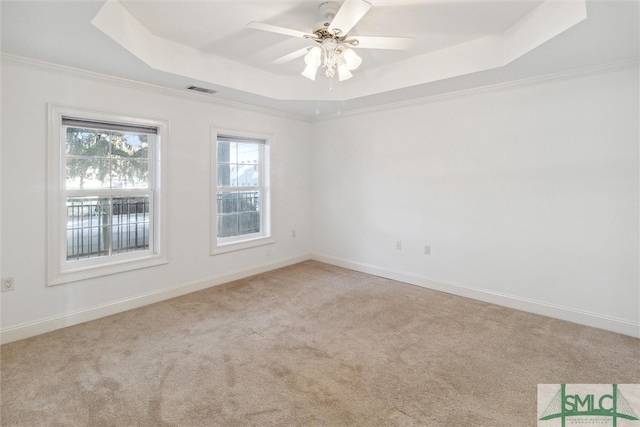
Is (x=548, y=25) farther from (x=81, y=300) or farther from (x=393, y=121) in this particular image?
(x=81, y=300)

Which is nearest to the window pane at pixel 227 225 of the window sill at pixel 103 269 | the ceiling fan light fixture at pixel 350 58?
the window sill at pixel 103 269

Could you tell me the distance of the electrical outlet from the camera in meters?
2.76

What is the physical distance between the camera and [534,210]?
3365 millimetres

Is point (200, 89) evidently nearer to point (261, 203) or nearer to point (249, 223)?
point (261, 203)

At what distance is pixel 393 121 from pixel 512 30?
179cm

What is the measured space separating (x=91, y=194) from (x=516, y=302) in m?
4.47

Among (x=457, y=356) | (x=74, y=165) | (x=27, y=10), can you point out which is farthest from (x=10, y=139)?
(x=457, y=356)

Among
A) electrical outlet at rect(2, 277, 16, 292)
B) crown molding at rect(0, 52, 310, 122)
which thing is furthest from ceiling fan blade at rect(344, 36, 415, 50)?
electrical outlet at rect(2, 277, 16, 292)

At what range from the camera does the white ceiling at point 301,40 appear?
7.29 ft

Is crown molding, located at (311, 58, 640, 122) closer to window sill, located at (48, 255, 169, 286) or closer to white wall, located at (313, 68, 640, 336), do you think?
white wall, located at (313, 68, 640, 336)

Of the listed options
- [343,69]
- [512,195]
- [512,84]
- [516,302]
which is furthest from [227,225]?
[512,84]

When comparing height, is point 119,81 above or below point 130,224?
above

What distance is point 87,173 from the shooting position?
3266mm

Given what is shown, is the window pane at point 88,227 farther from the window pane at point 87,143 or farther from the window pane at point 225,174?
the window pane at point 225,174
